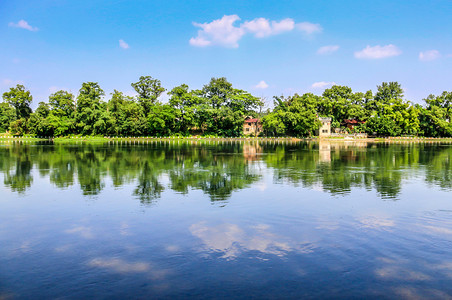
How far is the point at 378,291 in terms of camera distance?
7438 mm

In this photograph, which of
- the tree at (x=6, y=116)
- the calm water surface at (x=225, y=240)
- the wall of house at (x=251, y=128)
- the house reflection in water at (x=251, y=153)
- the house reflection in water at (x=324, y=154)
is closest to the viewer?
the calm water surface at (x=225, y=240)

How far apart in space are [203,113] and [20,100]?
52149mm

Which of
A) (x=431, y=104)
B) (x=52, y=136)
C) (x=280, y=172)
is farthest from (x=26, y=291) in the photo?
(x=431, y=104)

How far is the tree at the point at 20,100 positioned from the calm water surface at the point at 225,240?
309 ft

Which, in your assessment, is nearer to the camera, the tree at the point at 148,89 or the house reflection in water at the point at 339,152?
the house reflection in water at the point at 339,152

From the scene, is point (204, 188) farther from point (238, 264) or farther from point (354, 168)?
point (354, 168)

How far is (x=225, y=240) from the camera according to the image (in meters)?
10.5

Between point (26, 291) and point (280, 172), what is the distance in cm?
2019

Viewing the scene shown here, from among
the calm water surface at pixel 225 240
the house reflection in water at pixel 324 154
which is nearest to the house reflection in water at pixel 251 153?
the house reflection in water at pixel 324 154

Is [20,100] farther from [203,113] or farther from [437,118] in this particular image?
[437,118]

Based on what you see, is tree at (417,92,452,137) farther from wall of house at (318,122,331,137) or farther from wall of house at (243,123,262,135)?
wall of house at (243,123,262,135)

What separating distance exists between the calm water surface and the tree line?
76.8 metres

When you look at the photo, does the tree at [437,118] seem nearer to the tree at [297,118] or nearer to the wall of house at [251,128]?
the tree at [297,118]

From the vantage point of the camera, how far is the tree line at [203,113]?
9444cm
